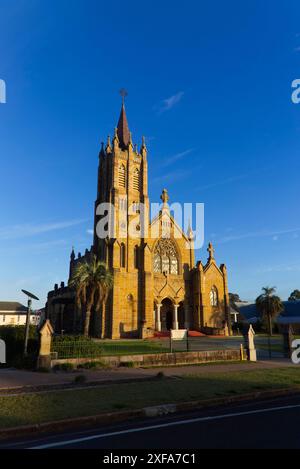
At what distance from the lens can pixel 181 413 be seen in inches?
357

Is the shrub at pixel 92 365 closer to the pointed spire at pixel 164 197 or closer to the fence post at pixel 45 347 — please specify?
the fence post at pixel 45 347

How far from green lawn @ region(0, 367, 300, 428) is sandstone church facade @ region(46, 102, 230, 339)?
2826cm

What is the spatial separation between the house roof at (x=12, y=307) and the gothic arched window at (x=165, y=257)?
156 ft

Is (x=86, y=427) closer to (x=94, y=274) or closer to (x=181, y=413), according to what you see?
(x=181, y=413)

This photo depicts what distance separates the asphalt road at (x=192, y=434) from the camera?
6.30 m

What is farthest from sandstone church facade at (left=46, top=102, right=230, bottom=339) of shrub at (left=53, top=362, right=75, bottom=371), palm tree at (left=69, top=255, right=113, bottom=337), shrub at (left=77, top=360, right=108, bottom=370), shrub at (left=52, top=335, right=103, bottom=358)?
shrub at (left=53, top=362, right=75, bottom=371)

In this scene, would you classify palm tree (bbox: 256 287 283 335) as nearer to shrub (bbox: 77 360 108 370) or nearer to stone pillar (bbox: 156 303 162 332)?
stone pillar (bbox: 156 303 162 332)

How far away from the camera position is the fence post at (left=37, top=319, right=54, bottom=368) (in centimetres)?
1662

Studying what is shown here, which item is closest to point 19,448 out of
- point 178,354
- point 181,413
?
point 181,413

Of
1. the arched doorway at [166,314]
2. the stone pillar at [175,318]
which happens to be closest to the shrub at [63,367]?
the stone pillar at [175,318]

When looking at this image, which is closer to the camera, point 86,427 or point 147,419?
point 86,427

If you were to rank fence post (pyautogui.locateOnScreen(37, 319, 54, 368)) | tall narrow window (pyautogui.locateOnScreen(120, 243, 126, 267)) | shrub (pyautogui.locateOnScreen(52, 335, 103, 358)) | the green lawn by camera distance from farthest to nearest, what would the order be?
tall narrow window (pyautogui.locateOnScreen(120, 243, 126, 267)) < shrub (pyautogui.locateOnScreen(52, 335, 103, 358)) < fence post (pyautogui.locateOnScreen(37, 319, 54, 368)) < the green lawn

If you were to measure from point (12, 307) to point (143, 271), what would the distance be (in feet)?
166
